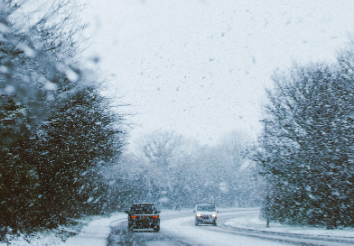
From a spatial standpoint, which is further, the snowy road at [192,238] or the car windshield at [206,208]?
the car windshield at [206,208]

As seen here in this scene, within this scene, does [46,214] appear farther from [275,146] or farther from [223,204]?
[223,204]

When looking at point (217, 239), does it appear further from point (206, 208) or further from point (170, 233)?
point (206, 208)

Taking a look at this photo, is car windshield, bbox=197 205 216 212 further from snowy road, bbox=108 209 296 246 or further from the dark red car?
the dark red car

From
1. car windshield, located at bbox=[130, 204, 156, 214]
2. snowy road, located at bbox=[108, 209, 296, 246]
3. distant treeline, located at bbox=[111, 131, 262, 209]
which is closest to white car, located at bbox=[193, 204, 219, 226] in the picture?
snowy road, located at bbox=[108, 209, 296, 246]

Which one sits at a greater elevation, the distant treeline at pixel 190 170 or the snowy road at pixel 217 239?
the distant treeline at pixel 190 170

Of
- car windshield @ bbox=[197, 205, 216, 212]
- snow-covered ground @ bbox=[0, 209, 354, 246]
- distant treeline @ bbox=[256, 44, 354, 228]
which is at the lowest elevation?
snow-covered ground @ bbox=[0, 209, 354, 246]

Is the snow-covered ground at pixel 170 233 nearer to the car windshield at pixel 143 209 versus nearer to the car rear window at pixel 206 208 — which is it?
the car windshield at pixel 143 209

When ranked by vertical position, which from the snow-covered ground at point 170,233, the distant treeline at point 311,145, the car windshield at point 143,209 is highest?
the distant treeline at point 311,145

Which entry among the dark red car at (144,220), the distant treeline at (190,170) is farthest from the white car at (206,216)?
the distant treeline at (190,170)

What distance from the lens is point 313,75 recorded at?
2258 centimetres

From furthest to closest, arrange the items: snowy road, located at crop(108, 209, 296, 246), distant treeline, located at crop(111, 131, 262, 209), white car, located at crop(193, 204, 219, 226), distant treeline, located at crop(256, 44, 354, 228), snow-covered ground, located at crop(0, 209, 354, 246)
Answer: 1. distant treeline, located at crop(111, 131, 262, 209)
2. white car, located at crop(193, 204, 219, 226)
3. distant treeline, located at crop(256, 44, 354, 228)
4. snowy road, located at crop(108, 209, 296, 246)
5. snow-covered ground, located at crop(0, 209, 354, 246)

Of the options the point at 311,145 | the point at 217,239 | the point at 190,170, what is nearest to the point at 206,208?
the point at 311,145

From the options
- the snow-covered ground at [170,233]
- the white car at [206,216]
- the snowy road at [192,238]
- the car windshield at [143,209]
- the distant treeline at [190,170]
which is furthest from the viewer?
the distant treeline at [190,170]

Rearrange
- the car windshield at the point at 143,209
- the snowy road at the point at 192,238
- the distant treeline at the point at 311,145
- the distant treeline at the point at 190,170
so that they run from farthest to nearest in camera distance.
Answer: the distant treeline at the point at 190,170 → the car windshield at the point at 143,209 → the distant treeline at the point at 311,145 → the snowy road at the point at 192,238
